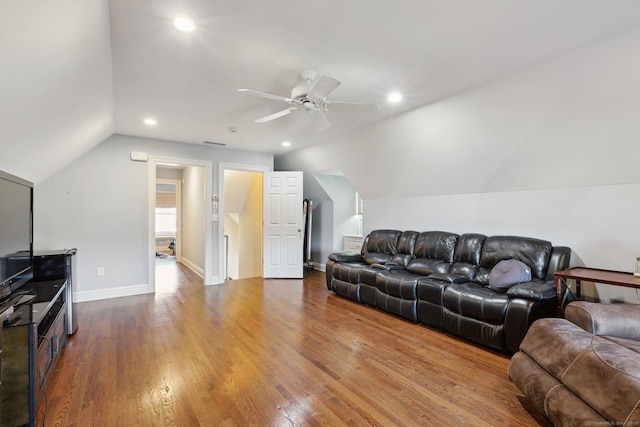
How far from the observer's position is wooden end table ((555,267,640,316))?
228cm

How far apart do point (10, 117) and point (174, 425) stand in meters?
2.04

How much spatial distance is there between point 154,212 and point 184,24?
3.44m

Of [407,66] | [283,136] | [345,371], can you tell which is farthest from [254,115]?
[345,371]

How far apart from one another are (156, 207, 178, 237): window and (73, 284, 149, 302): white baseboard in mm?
6796

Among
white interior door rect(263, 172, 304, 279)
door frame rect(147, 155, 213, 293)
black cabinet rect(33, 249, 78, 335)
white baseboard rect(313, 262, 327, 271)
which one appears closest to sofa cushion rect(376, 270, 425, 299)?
white interior door rect(263, 172, 304, 279)

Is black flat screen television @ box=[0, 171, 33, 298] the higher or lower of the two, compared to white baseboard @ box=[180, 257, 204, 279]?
higher

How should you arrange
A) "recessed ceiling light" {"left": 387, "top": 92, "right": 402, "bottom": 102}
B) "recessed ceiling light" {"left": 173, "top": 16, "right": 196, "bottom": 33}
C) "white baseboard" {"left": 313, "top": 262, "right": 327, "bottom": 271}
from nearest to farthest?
"recessed ceiling light" {"left": 173, "top": 16, "right": 196, "bottom": 33}
"recessed ceiling light" {"left": 387, "top": 92, "right": 402, "bottom": 102}
"white baseboard" {"left": 313, "top": 262, "right": 327, "bottom": 271}

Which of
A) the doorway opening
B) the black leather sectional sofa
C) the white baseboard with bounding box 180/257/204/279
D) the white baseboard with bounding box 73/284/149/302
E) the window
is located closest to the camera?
the black leather sectional sofa

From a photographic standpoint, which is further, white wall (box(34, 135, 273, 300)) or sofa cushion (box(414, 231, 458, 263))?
white wall (box(34, 135, 273, 300))

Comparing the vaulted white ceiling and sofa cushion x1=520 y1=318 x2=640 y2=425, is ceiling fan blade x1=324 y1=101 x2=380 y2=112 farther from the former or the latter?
sofa cushion x1=520 y1=318 x2=640 y2=425

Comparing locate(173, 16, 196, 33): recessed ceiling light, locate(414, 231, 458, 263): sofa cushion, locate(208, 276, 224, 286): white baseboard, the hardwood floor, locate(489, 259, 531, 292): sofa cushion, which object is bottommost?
the hardwood floor

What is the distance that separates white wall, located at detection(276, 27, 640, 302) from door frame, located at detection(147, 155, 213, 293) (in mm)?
2666

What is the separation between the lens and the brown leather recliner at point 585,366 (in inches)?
52.7

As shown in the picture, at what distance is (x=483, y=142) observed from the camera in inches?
127
